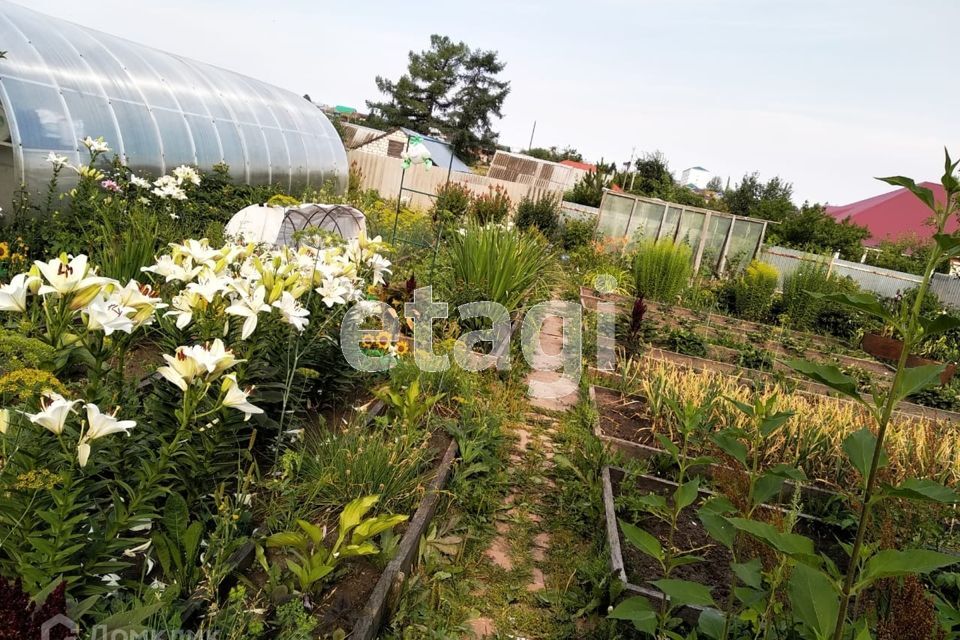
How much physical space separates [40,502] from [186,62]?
10.1 meters

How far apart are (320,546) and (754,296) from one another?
906 cm

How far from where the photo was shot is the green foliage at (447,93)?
129ft

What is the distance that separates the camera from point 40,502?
1576 millimetres

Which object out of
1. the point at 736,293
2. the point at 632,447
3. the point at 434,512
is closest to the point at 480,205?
the point at 736,293

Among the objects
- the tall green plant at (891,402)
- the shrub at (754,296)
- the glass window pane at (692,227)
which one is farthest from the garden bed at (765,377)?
the glass window pane at (692,227)

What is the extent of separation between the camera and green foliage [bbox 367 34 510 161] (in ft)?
129

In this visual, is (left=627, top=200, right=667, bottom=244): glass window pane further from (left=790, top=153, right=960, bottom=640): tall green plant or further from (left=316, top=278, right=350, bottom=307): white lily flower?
(left=790, top=153, right=960, bottom=640): tall green plant

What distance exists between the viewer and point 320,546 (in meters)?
2.12

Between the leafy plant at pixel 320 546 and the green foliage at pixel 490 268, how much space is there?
352 cm

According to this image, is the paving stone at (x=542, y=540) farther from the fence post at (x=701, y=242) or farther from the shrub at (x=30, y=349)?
the fence post at (x=701, y=242)

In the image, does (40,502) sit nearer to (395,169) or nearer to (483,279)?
(483,279)

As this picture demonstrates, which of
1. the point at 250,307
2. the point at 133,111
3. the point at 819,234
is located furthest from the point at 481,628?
the point at 819,234

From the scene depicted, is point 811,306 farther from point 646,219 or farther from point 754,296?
point 646,219

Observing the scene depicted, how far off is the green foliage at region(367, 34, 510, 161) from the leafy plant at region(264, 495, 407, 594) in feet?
125
